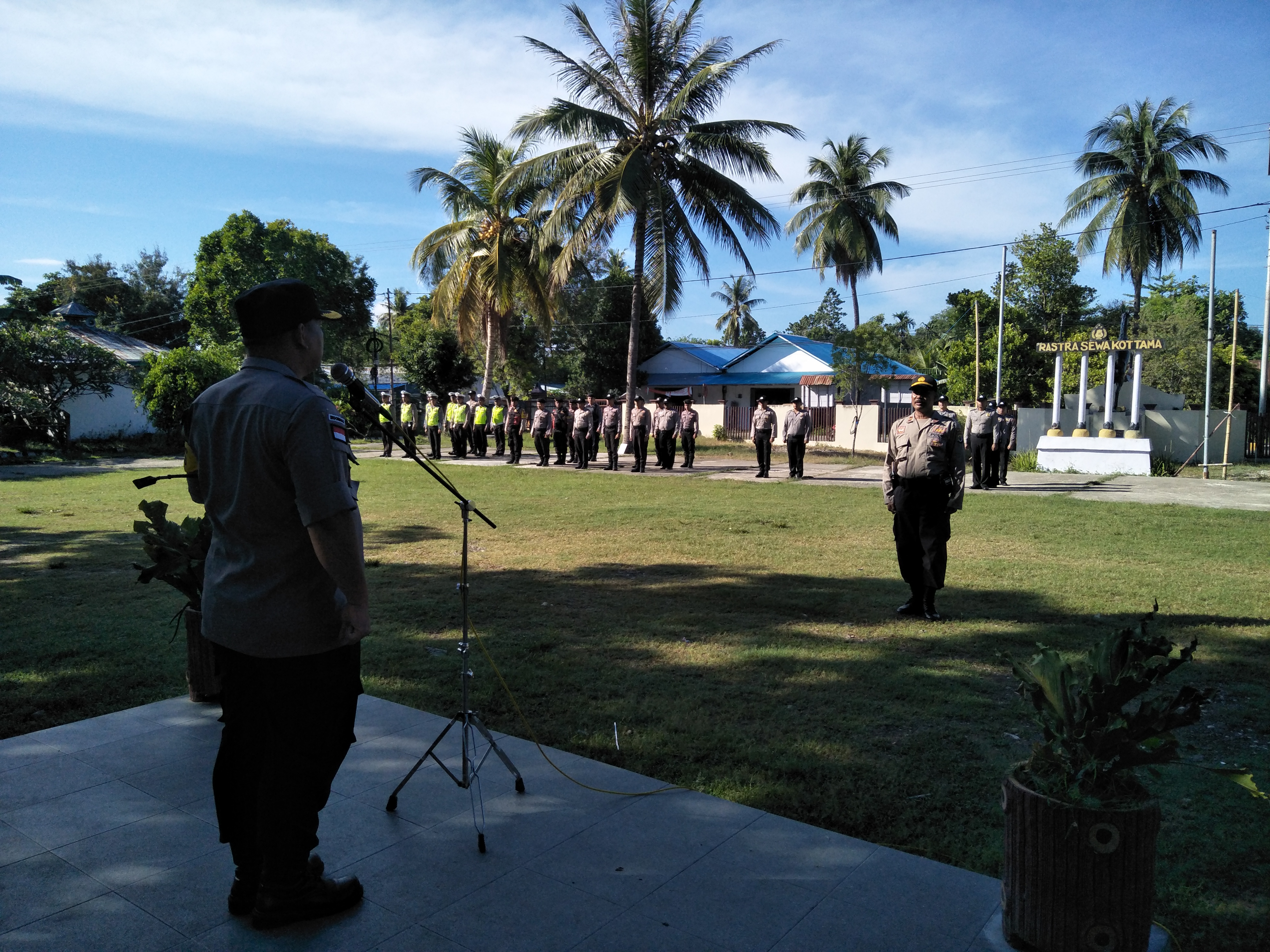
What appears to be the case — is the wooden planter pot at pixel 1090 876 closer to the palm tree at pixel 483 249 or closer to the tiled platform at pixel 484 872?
the tiled platform at pixel 484 872

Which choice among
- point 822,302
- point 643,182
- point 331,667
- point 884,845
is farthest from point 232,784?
point 822,302

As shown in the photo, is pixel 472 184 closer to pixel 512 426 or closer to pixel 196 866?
pixel 512 426

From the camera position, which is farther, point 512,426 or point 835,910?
point 512,426

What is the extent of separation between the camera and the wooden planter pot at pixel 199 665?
4781 mm

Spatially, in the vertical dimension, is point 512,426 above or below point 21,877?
above

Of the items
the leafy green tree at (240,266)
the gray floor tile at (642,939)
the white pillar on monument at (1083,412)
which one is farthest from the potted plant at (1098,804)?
the leafy green tree at (240,266)

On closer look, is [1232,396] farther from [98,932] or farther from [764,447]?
[98,932]

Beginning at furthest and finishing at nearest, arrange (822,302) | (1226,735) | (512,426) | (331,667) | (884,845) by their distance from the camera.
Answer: (822,302)
(512,426)
(1226,735)
(884,845)
(331,667)

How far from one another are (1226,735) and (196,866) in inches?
192

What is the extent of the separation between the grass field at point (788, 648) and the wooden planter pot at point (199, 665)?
0.41 metres

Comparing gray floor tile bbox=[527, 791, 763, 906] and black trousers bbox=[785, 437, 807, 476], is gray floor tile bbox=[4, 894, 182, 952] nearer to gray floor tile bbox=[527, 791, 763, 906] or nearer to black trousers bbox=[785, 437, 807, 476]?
gray floor tile bbox=[527, 791, 763, 906]

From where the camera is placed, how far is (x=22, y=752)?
14.0 ft

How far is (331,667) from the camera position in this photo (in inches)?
110

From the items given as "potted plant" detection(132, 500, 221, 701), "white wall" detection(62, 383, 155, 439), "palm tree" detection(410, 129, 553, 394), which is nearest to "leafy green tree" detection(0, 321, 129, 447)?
"white wall" detection(62, 383, 155, 439)
